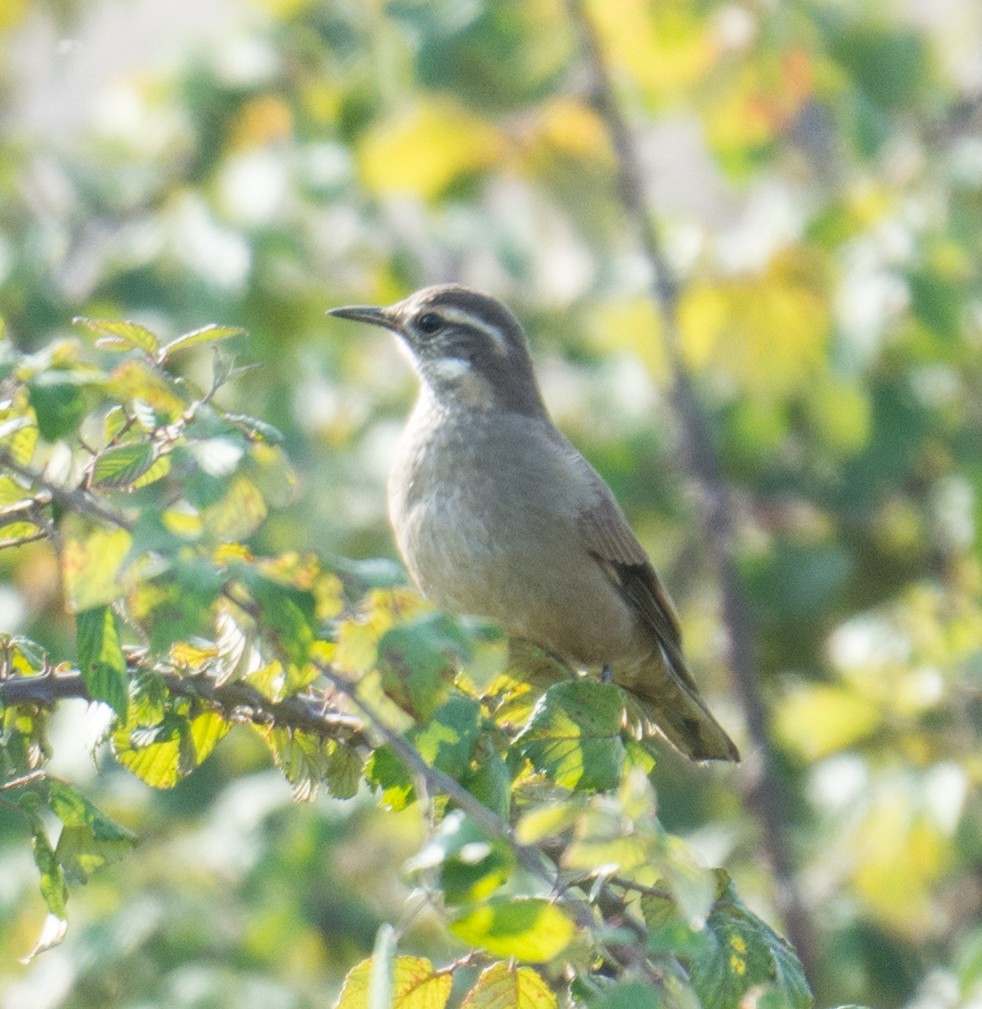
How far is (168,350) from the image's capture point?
2648 millimetres

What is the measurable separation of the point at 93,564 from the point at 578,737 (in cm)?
84

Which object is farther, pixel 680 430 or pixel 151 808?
pixel 151 808

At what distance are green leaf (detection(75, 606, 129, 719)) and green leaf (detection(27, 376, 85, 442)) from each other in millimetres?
320

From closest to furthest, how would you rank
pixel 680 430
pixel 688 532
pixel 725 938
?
pixel 725 938 → pixel 680 430 → pixel 688 532

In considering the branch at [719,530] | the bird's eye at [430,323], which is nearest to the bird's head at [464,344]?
the bird's eye at [430,323]

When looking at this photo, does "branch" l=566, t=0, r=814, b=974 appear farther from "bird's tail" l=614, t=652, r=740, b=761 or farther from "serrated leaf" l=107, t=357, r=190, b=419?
"serrated leaf" l=107, t=357, r=190, b=419

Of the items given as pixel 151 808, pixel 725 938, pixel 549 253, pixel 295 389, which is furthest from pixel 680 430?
pixel 725 938

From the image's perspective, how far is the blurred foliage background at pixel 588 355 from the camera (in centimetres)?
710

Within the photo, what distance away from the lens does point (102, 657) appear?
257 centimetres

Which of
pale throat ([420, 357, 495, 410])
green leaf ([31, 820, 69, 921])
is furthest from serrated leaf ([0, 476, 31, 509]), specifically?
pale throat ([420, 357, 495, 410])

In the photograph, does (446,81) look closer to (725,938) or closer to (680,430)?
(680,430)

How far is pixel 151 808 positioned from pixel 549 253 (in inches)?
122

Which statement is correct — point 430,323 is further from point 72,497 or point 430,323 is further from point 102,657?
point 72,497

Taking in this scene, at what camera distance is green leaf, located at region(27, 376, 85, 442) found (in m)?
2.33
